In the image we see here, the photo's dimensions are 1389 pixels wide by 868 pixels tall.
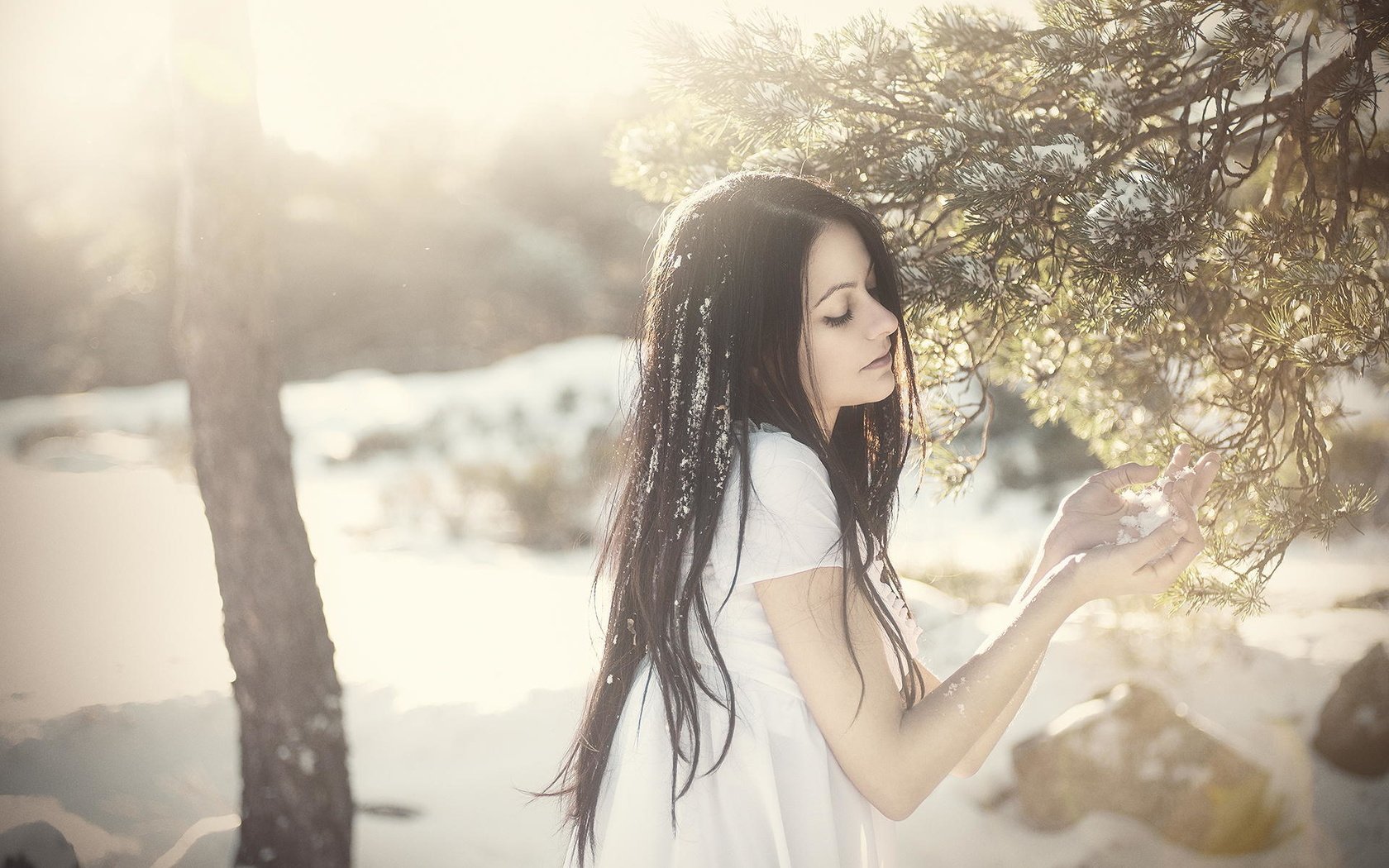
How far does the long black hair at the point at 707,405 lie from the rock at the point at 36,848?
2597 millimetres

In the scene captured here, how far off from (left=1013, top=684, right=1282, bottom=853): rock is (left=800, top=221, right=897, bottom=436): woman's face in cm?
229

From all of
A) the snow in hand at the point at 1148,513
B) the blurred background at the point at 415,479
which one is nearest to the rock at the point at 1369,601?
the blurred background at the point at 415,479

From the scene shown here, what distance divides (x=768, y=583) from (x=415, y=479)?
7171 millimetres

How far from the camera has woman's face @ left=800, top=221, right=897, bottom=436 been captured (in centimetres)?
122

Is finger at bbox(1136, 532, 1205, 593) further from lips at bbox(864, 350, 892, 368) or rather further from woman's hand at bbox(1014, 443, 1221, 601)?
lips at bbox(864, 350, 892, 368)

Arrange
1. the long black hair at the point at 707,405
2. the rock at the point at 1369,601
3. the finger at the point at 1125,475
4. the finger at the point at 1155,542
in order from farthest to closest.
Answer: the rock at the point at 1369,601 < the finger at the point at 1125,475 < the long black hair at the point at 707,405 < the finger at the point at 1155,542

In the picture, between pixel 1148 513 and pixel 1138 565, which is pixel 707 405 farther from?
pixel 1148 513

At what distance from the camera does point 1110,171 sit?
1.22 meters

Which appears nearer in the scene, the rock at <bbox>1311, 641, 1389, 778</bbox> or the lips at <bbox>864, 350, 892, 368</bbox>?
the lips at <bbox>864, 350, 892, 368</bbox>

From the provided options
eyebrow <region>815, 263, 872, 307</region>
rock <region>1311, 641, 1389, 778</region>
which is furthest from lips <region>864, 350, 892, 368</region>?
rock <region>1311, 641, 1389, 778</region>

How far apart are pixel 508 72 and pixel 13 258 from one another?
695 cm

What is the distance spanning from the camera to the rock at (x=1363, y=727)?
3.14 meters

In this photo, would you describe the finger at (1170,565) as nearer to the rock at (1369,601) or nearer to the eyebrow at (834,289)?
the eyebrow at (834,289)

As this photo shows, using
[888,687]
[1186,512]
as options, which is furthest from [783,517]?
[1186,512]
